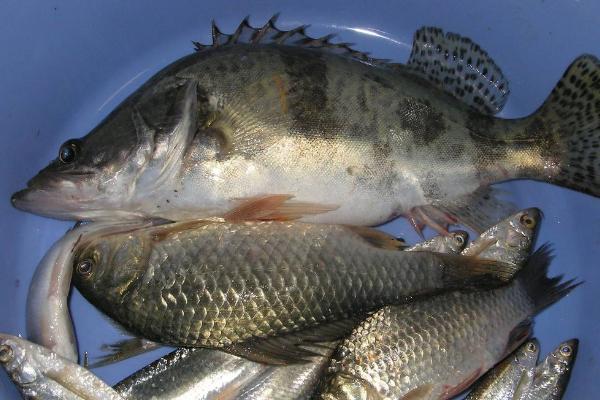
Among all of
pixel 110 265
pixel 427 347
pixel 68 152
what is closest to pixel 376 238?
pixel 427 347

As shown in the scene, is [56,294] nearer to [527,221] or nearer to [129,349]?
[129,349]

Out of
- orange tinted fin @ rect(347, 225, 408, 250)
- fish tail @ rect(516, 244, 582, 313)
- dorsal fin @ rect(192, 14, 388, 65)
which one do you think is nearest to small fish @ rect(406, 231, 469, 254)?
orange tinted fin @ rect(347, 225, 408, 250)

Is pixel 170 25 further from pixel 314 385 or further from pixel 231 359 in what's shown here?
pixel 314 385

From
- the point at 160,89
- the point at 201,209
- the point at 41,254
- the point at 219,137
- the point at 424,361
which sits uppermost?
the point at 160,89

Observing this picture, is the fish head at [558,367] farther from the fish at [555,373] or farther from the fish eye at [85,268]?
the fish eye at [85,268]

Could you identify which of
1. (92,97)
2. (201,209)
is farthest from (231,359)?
(92,97)

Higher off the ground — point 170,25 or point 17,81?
point 170,25
